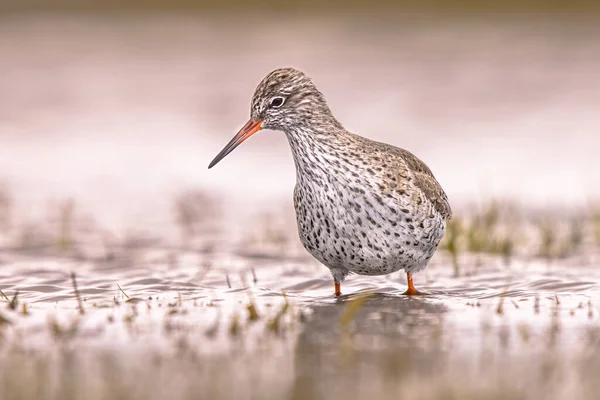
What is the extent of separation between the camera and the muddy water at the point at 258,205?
16.9 feet

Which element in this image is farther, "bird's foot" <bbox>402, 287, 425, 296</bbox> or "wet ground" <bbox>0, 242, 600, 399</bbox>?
"bird's foot" <bbox>402, 287, 425, 296</bbox>

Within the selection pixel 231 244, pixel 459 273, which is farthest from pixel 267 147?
pixel 459 273

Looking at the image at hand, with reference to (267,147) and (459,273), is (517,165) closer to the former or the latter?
(267,147)

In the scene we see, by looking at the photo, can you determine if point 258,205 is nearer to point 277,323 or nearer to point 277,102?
point 277,102

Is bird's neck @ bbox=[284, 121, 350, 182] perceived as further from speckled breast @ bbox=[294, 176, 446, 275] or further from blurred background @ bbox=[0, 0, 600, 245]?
blurred background @ bbox=[0, 0, 600, 245]

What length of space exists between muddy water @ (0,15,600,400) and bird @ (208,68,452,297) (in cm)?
37

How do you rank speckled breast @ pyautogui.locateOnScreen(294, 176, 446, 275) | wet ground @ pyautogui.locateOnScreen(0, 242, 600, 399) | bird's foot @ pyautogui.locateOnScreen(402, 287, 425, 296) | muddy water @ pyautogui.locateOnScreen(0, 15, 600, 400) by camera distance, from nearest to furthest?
wet ground @ pyautogui.locateOnScreen(0, 242, 600, 399)
muddy water @ pyautogui.locateOnScreen(0, 15, 600, 400)
speckled breast @ pyautogui.locateOnScreen(294, 176, 446, 275)
bird's foot @ pyautogui.locateOnScreen(402, 287, 425, 296)

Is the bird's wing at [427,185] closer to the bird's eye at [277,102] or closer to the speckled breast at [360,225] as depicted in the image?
the speckled breast at [360,225]

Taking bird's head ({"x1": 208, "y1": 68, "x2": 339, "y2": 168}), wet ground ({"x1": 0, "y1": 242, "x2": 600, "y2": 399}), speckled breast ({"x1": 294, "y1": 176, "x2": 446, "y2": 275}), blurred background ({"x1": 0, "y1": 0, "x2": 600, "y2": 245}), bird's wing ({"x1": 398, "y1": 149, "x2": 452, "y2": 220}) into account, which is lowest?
wet ground ({"x1": 0, "y1": 242, "x2": 600, "y2": 399})

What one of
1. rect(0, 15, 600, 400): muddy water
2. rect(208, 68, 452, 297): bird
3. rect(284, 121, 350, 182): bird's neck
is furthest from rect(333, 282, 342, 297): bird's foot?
rect(284, 121, 350, 182): bird's neck

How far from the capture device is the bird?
729 centimetres

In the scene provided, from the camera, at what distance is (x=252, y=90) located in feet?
54.9

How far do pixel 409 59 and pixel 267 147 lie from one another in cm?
408

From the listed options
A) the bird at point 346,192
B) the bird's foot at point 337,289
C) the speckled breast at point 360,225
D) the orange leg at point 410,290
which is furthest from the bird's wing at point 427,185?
the bird's foot at point 337,289
